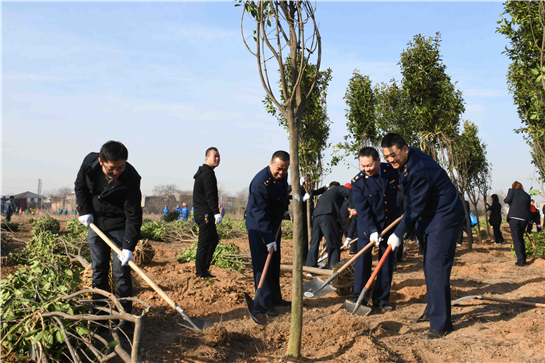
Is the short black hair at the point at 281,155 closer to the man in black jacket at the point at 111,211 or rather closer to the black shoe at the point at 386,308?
the man in black jacket at the point at 111,211

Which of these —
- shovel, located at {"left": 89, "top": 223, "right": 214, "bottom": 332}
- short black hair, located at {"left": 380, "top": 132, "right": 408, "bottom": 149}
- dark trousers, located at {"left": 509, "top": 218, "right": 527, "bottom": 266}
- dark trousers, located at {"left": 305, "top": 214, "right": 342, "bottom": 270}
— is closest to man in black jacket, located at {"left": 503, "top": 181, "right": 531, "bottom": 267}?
dark trousers, located at {"left": 509, "top": 218, "right": 527, "bottom": 266}

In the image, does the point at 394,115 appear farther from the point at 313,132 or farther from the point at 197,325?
the point at 197,325

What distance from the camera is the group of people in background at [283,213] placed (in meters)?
3.79

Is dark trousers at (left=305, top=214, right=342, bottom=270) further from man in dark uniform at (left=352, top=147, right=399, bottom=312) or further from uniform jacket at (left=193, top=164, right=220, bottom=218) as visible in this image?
uniform jacket at (left=193, top=164, right=220, bottom=218)

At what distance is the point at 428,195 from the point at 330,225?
310 centimetres

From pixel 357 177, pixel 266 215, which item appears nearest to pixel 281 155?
pixel 266 215

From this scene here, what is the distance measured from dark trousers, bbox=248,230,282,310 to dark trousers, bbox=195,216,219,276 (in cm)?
128

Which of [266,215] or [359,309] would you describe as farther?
[266,215]

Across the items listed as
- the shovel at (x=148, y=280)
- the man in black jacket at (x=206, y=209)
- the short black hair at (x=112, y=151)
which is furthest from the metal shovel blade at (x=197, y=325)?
the man in black jacket at (x=206, y=209)

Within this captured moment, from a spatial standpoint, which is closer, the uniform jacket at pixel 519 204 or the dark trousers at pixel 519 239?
the dark trousers at pixel 519 239

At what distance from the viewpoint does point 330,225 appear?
6934 millimetres

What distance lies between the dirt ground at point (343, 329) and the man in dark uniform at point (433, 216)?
28 centimetres

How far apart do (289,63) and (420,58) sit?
841 centimetres

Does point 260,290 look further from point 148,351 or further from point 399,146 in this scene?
point 399,146
